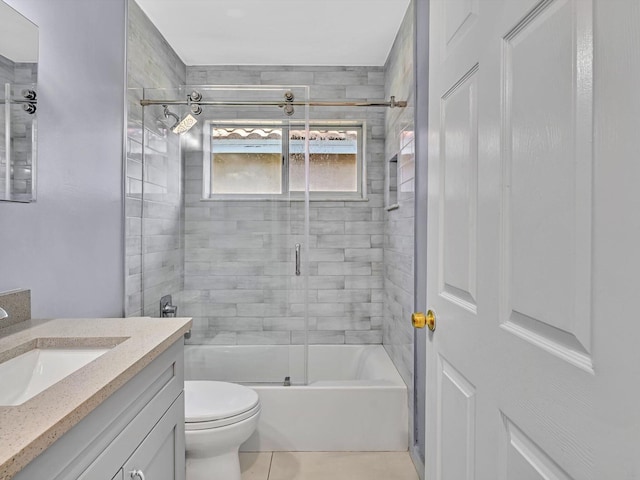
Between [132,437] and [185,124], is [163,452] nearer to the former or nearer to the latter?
[132,437]

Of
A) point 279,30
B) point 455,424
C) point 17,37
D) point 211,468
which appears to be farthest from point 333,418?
point 279,30

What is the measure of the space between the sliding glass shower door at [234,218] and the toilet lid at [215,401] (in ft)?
1.26

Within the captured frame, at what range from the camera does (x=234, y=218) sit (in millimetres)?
2477

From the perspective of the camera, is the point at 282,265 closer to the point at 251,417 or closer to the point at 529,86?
the point at 251,417

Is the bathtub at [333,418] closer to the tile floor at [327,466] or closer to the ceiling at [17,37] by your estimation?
the tile floor at [327,466]

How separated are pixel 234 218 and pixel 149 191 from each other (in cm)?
51

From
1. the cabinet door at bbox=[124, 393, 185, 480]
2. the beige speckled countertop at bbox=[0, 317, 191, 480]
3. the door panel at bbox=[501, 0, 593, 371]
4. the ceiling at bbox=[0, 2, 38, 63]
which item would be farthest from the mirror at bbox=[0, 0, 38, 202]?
the door panel at bbox=[501, 0, 593, 371]

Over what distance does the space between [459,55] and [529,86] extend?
0.37 metres

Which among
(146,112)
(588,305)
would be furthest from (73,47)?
(588,305)

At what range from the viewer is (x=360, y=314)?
322 centimetres

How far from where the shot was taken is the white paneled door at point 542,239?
0.47m

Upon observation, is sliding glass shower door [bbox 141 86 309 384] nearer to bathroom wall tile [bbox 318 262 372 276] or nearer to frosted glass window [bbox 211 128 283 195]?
frosted glass window [bbox 211 128 283 195]

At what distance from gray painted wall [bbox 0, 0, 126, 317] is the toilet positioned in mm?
672

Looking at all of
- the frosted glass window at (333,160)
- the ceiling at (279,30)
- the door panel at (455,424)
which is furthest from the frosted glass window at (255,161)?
the door panel at (455,424)
